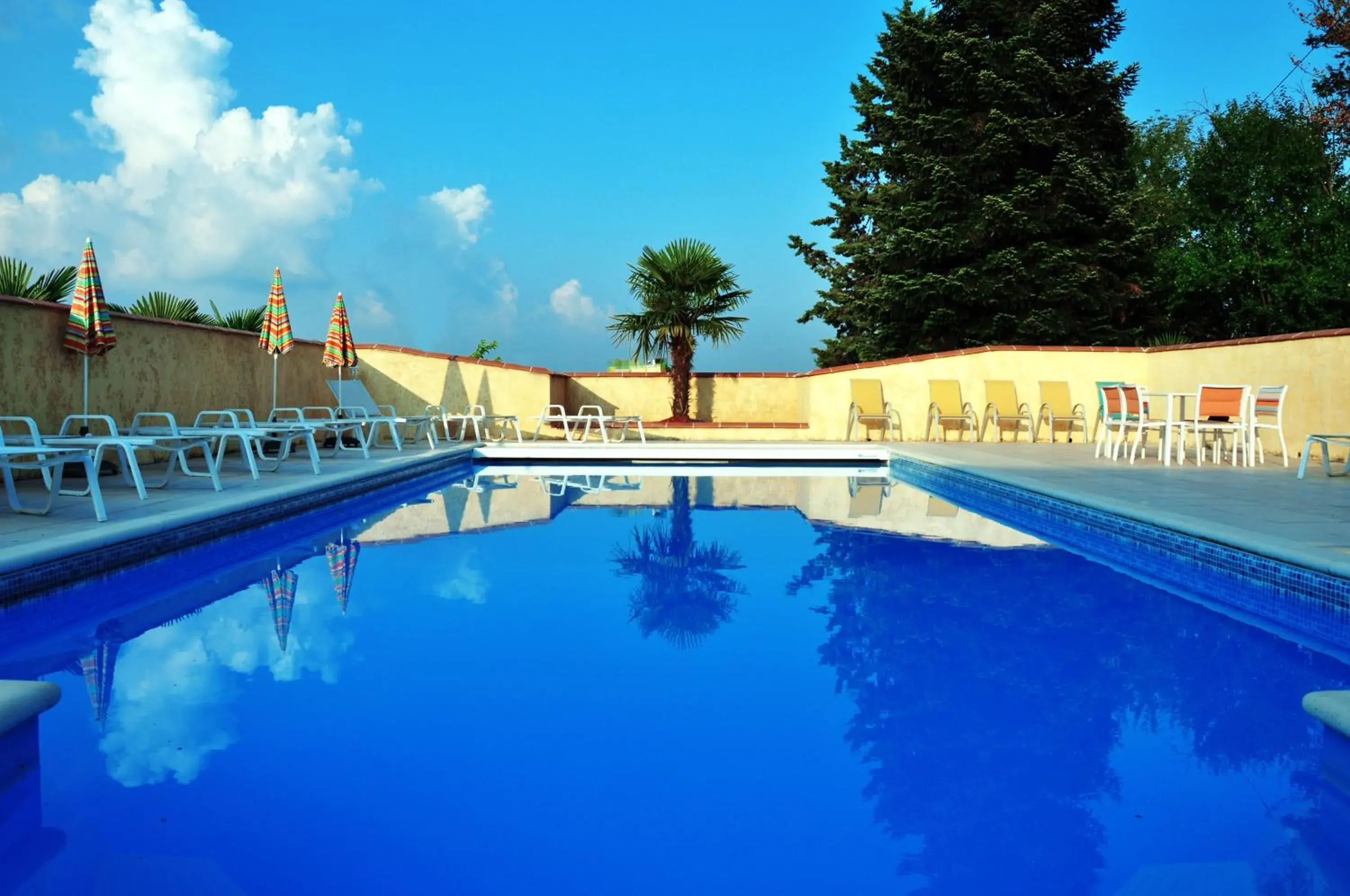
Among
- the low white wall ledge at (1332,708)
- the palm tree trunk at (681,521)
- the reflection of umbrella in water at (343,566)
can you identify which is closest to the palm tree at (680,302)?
the palm tree trunk at (681,521)

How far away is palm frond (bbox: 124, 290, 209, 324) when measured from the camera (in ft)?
44.6

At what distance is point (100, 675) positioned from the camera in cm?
347

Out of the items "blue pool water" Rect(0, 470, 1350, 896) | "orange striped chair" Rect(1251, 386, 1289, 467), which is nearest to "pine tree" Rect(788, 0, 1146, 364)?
"orange striped chair" Rect(1251, 386, 1289, 467)

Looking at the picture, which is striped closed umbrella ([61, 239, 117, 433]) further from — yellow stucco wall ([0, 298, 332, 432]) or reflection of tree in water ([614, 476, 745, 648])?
reflection of tree in water ([614, 476, 745, 648])

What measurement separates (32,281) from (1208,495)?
12.4 m

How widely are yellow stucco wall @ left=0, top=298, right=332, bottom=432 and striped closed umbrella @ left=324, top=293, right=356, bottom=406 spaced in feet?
2.46

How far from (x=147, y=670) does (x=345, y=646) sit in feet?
2.23

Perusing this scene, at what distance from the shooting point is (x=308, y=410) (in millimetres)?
13789

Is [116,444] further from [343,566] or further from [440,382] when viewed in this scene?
[440,382]

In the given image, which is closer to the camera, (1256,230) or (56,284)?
(56,284)

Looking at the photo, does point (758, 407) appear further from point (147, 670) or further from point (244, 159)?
point (147, 670)

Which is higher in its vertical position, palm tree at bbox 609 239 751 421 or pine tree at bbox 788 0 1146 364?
pine tree at bbox 788 0 1146 364

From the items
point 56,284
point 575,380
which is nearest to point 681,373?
point 575,380

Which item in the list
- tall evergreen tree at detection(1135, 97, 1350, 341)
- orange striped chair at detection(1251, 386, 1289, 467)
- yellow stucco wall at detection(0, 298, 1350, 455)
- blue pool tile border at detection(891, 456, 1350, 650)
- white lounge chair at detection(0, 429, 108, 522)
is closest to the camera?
blue pool tile border at detection(891, 456, 1350, 650)
